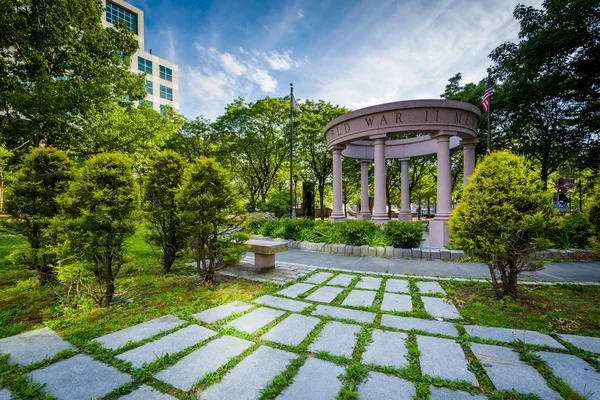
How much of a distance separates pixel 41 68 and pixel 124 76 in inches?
113

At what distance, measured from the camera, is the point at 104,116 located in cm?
1052

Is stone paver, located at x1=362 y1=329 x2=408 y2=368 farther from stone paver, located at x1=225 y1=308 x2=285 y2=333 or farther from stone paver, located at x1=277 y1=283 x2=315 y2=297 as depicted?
stone paver, located at x1=277 y1=283 x2=315 y2=297

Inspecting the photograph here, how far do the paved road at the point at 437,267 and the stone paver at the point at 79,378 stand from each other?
4.91m

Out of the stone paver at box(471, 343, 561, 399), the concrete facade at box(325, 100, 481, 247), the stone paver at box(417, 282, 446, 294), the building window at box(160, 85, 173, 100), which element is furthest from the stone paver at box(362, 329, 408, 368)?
the building window at box(160, 85, 173, 100)

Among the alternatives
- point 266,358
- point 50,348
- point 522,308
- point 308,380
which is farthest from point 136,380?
point 522,308

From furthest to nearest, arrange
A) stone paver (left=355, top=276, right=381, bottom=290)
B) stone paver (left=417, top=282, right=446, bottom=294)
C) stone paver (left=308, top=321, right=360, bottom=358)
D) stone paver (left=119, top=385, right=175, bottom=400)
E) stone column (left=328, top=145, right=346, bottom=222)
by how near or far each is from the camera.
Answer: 1. stone column (left=328, top=145, right=346, bottom=222)
2. stone paver (left=355, top=276, right=381, bottom=290)
3. stone paver (left=417, top=282, right=446, bottom=294)
4. stone paver (left=308, top=321, right=360, bottom=358)
5. stone paver (left=119, top=385, right=175, bottom=400)

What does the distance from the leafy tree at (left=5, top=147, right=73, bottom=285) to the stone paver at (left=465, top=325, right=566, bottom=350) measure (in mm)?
6726

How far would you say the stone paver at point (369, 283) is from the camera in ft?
15.2

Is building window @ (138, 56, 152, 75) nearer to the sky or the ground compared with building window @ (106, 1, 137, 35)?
nearer to the ground

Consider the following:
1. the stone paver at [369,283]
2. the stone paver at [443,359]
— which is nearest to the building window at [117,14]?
the stone paver at [369,283]

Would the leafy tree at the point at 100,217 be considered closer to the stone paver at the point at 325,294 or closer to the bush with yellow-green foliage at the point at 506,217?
the stone paver at the point at 325,294

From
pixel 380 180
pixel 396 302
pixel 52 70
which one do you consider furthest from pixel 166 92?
pixel 396 302

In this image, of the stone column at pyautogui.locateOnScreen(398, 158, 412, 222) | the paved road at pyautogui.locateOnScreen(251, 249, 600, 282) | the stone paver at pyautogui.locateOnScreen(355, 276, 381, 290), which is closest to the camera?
the stone paver at pyautogui.locateOnScreen(355, 276, 381, 290)

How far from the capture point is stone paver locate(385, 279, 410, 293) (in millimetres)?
4465
